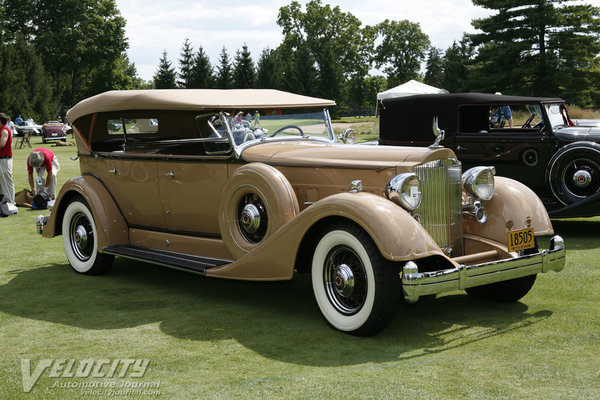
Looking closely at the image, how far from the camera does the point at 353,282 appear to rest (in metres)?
4.74

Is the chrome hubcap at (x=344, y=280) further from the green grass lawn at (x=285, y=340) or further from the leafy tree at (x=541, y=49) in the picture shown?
the leafy tree at (x=541, y=49)

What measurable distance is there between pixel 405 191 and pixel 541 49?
35.9 m

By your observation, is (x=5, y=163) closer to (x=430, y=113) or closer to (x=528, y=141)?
(x=430, y=113)

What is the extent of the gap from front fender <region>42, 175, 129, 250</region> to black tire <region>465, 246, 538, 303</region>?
12.1 feet

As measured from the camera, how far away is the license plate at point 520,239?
5.15 m

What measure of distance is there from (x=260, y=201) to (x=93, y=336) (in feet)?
5.67

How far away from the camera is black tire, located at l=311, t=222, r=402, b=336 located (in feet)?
14.8

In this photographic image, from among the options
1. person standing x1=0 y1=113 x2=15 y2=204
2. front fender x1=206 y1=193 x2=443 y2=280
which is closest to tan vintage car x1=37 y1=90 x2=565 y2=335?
front fender x1=206 y1=193 x2=443 y2=280

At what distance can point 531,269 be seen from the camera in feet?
16.4

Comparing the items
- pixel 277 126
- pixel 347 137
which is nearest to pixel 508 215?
pixel 347 137

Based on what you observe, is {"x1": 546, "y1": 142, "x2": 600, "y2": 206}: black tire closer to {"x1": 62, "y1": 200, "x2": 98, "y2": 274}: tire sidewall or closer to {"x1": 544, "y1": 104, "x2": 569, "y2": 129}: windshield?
{"x1": 544, "y1": 104, "x2": 569, "y2": 129}: windshield

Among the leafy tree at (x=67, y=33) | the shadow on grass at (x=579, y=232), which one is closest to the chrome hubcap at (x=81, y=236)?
the shadow on grass at (x=579, y=232)

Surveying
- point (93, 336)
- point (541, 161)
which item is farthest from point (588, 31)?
point (93, 336)

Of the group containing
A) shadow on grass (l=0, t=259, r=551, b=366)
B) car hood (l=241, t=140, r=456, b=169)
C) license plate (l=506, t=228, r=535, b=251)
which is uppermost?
car hood (l=241, t=140, r=456, b=169)
